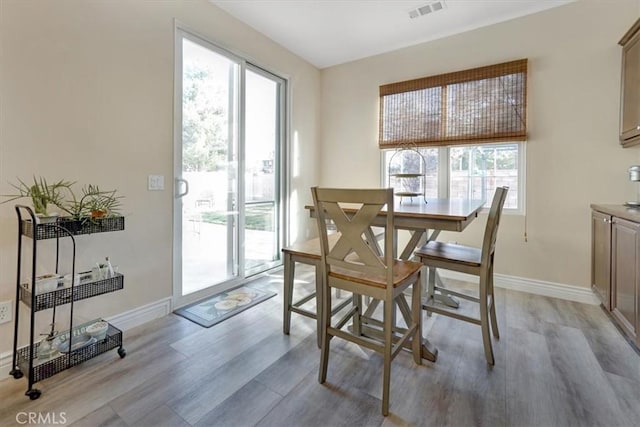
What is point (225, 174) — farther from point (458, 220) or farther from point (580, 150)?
point (580, 150)

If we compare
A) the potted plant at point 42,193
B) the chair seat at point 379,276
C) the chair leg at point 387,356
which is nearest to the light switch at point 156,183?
the potted plant at point 42,193

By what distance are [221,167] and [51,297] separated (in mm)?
1725

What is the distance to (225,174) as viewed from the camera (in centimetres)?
309

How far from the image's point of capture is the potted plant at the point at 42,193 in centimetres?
169

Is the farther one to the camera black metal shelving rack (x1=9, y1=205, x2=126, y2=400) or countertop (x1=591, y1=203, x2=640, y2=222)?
countertop (x1=591, y1=203, x2=640, y2=222)

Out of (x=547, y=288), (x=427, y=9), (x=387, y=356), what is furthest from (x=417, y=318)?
(x=427, y=9)

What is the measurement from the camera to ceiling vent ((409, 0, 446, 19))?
2848 mm

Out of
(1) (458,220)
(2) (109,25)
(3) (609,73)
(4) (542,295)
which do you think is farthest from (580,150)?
(2) (109,25)

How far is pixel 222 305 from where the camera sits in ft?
8.95

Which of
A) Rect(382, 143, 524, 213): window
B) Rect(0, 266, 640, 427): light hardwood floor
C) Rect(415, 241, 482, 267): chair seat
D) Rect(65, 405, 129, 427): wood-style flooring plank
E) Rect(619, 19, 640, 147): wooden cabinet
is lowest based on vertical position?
Rect(65, 405, 129, 427): wood-style flooring plank

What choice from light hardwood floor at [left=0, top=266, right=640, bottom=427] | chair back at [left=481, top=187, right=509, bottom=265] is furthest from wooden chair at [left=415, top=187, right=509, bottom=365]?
light hardwood floor at [left=0, top=266, right=640, bottom=427]

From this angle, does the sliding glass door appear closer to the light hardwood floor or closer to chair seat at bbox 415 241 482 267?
the light hardwood floor

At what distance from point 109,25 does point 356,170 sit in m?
2.97

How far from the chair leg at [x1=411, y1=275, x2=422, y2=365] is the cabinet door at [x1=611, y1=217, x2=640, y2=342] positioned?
1.40m
